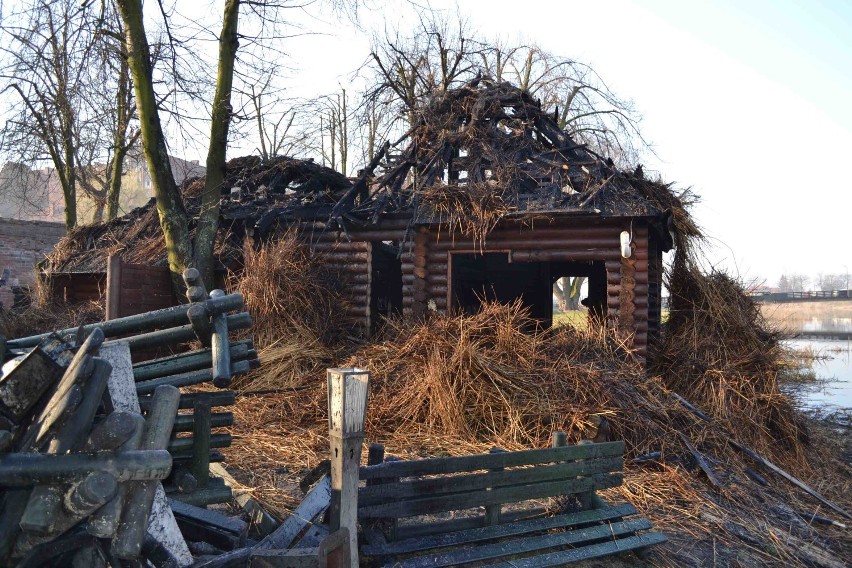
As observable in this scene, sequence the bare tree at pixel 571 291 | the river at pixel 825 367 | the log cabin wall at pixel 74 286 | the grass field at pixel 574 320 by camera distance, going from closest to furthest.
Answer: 1. the grass field at pixel 574 320
2. the log cabin wall at pixel 74 286
3. the river at pixel 825 367
4. the bare tree at pixel 571 291

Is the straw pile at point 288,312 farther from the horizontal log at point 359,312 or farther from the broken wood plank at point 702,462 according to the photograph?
the broken wood plank at point 702,462

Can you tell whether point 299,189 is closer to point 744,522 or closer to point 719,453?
point 719,453

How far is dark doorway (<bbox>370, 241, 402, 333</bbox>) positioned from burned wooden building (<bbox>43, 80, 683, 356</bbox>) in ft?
0.16

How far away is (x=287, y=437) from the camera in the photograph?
8359 mm

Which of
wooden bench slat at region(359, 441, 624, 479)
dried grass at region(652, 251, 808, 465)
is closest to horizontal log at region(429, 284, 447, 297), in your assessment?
dried grass at region(652, 251, 808, 465)

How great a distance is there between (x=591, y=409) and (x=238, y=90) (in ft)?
26.6

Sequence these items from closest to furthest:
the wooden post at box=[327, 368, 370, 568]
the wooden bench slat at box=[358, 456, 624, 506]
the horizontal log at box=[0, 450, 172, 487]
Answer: the horizontal log at box=[0, 450, 172, 487] < the wooden post at box=[327, 368, 370, 568] < the wooden bench slat at box=[358, 456, 624, 506]

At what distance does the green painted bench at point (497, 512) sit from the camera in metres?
4.66

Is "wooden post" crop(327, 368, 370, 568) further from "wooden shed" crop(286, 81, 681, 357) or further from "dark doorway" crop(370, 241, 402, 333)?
"dark doorway" crop(370, 241, 402, 333)

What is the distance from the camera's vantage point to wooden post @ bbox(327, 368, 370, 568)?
3867mm

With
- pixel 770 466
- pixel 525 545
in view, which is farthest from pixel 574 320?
pixel 525 545

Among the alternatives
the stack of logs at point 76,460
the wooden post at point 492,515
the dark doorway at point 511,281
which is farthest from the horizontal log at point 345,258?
the stack of logs at point 76,460

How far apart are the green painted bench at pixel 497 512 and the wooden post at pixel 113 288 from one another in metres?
7.55

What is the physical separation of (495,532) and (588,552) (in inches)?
28.2
